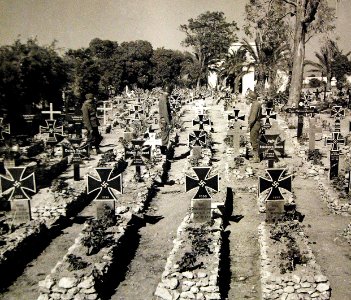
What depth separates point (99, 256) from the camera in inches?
310

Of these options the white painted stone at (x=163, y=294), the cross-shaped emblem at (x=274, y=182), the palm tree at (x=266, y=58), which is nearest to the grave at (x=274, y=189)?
the cross-shaped emblem at (x=274, y=182)

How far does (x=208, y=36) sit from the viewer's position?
216 feet

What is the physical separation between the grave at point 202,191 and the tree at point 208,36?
2180 inches

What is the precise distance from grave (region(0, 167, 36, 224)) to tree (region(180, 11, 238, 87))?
55.5 metres

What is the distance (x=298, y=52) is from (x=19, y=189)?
855 inches

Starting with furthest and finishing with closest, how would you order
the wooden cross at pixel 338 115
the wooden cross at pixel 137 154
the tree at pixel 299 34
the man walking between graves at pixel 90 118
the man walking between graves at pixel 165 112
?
the tree at pixel 299 34 < the wooden cross at pixel 338 115 < the man walking between graves at pixel 90 118 < the man walking between graves at pixel 165 112 < the wooden cross at pixel 137 154

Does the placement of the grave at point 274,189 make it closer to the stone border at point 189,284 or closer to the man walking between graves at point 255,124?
the stone border at point 189,284

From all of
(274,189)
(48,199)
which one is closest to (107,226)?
(48,199)

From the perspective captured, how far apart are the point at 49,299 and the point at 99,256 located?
4.38 feet

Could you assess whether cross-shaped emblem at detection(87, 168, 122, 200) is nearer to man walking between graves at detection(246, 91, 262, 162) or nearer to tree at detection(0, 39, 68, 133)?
man walking between graves at detection(246, 91, 262, 162)

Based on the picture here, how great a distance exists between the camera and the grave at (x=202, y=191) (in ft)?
30.2

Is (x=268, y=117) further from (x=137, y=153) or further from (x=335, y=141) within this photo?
(x=137, y=153)

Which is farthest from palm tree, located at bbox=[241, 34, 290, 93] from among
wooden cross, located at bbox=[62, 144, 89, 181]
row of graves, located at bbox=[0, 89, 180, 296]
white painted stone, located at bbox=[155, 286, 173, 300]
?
white painted stone, located at bbox=[155, 286, 173, 300]

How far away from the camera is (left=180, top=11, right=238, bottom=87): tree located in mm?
64500
